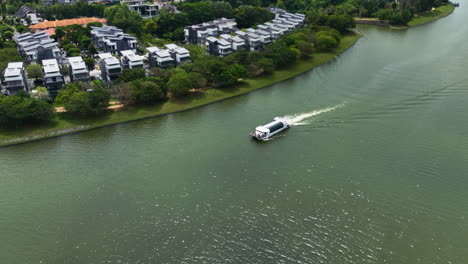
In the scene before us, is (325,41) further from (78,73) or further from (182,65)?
(78,73)

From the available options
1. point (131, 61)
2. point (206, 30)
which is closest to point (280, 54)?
point (206, 30)

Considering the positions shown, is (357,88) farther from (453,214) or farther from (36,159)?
(36,159)

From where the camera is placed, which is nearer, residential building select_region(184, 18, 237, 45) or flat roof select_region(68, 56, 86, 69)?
flat roof select_region(68, 56, 86, 69)

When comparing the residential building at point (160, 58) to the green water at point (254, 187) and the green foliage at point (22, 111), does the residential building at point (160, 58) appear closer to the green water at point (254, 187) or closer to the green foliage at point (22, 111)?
the green water at point (254, 187)

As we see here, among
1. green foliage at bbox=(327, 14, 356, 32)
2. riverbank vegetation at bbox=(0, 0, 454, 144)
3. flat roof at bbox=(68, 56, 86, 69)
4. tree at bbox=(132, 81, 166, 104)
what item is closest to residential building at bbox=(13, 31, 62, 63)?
riverbank vegetation at bbox=(0, 0, 454, 144)

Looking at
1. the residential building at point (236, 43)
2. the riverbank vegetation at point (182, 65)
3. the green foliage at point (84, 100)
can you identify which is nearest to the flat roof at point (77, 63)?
the riverbank vegetation at point (182, 65)

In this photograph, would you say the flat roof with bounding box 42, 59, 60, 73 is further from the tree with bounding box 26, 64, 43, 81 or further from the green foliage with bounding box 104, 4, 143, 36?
the green foliage with bounding box 104, 4, 143, 36
